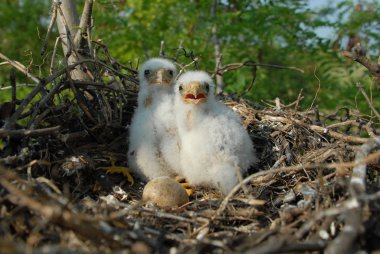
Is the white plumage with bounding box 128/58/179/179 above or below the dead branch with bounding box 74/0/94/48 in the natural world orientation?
below

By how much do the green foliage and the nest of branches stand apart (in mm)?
1529

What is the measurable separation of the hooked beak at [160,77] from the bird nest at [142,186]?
0.30 metres

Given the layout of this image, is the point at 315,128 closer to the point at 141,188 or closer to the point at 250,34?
the point at 141,188

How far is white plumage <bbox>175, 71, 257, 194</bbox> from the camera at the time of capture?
339 cm

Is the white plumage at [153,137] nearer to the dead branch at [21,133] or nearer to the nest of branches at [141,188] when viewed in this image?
the nest of branches at [141,188]

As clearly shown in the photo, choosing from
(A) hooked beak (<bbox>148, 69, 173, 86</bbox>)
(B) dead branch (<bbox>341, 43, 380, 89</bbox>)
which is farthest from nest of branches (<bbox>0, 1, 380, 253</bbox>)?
(B) dead branch (<bbox>341, 43, 380, 89</bbox>)

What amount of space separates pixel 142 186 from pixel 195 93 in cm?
85

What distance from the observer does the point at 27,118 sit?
3467 millimetres

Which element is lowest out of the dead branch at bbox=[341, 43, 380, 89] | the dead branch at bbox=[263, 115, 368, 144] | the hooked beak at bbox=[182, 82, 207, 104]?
the dead branch at bbox=[263, 115, 368, 144]

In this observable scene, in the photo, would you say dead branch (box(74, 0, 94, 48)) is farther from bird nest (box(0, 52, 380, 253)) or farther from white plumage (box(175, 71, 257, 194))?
white plumage (box(175, 71, 257, 194))

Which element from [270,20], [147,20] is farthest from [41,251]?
[147,20]

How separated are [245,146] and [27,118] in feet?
5.18

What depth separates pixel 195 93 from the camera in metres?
3.43

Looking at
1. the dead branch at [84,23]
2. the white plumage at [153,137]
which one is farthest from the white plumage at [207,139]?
the dead branch at [84,23]
